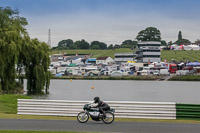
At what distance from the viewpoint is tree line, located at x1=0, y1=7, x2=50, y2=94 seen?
45969mm

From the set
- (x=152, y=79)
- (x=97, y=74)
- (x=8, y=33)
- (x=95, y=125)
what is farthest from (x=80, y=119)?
(x=97, y=74)

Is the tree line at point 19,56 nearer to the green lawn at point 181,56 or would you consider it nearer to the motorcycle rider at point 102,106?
the motorcycle rider at point 102,106

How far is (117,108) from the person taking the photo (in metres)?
21.2

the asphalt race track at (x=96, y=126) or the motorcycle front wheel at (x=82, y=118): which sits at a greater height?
the motorcycle front wheel at (x=82, y=118)

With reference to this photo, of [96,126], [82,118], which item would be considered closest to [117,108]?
[82,118]

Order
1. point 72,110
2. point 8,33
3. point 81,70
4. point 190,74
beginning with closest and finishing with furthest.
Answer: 1. point 72,110
2. point 8,33
3. point 190,74
4. point 81,70

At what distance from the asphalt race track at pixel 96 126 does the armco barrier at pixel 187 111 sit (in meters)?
1.55

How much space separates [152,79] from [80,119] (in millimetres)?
97017

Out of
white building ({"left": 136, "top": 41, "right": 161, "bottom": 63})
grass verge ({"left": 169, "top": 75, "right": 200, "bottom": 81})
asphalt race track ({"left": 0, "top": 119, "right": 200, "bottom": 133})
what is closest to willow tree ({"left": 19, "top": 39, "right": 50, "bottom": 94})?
asphalt race track ({"left": 0, "top": 119, "right": 200, "bottom": 133})

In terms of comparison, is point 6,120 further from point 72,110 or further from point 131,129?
point 131,129

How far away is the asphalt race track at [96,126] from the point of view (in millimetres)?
17033

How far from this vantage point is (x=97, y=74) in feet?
424

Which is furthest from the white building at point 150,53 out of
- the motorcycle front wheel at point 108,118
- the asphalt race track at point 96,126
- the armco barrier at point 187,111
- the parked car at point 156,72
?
the asphalt race track at point 96,126

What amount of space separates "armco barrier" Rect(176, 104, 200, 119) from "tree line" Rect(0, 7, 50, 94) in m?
29.5
